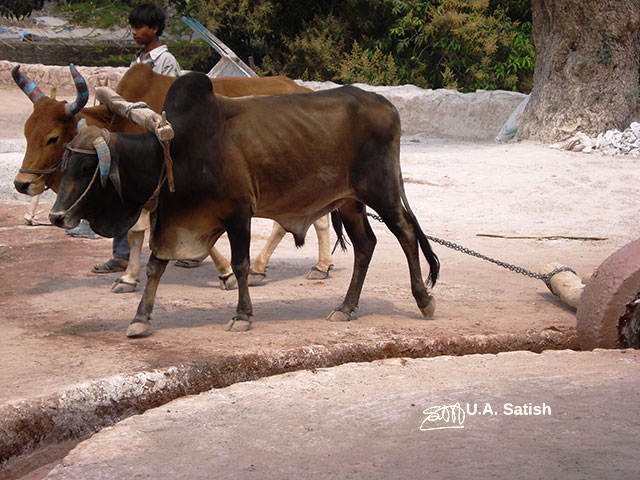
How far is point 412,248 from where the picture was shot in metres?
5.06

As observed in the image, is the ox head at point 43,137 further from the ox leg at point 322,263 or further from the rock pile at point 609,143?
the rock pile at point 609,143

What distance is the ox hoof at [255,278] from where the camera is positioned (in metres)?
6.14

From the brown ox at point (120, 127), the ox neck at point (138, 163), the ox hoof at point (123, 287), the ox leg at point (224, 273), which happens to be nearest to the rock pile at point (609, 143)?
the brown ox at point (120, 127)

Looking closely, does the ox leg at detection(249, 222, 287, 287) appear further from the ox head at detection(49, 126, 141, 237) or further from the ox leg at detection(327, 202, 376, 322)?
the ox head at detection(49, 126, 141, 237)

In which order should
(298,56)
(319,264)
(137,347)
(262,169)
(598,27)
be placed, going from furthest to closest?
(298,56) < (598,27) < (319,264) < (262,169) < (137,347)

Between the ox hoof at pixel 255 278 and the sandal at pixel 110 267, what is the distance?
995 millimetres

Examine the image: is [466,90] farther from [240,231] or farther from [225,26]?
[240,231]

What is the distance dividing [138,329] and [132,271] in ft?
4.26

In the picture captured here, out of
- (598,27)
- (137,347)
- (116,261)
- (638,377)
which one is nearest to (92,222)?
(137,347)

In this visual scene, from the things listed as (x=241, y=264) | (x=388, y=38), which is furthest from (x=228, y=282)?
(x=388, y=38)

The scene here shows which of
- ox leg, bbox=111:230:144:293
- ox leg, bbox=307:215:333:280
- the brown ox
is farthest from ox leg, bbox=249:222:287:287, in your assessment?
ox leg, bbox=111:230:144:293

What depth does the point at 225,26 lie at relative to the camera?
16.3m

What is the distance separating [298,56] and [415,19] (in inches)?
91.2

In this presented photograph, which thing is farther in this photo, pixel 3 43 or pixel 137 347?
pixel 3 43
